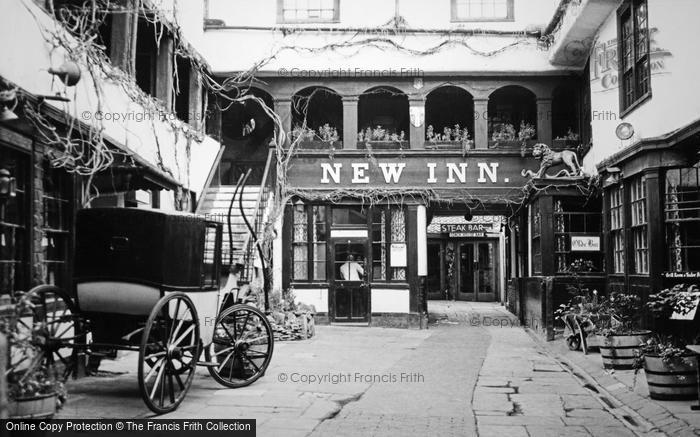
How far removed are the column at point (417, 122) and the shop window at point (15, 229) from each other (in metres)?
12.3

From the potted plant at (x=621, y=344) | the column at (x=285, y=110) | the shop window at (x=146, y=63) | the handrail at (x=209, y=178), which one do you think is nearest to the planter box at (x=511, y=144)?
the column at (x=285, y=110)

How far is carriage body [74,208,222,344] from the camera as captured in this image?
7.41 metres

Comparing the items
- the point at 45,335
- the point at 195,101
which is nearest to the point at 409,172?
the point at 195,101

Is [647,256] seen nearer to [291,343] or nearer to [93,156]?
[291,343]

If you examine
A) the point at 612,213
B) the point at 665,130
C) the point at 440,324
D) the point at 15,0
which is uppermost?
the point at 15,0

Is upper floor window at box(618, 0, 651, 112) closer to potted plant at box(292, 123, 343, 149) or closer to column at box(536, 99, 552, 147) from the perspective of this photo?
column at box(536, 99, 552, 147)

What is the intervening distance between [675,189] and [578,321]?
3061 millimetres

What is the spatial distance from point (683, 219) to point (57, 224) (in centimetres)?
930

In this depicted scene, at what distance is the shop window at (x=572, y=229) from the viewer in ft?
52.2

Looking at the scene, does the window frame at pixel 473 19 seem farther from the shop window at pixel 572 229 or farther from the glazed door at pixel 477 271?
the glazed door at pixel 477 271

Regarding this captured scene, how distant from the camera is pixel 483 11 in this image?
19.7m

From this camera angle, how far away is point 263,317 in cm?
892

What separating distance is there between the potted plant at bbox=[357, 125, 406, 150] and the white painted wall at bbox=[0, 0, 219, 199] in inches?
207

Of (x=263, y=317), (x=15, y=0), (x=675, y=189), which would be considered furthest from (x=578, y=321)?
(x=15, y=0)
